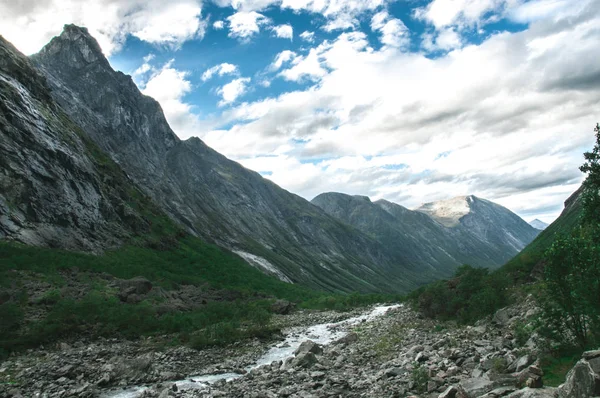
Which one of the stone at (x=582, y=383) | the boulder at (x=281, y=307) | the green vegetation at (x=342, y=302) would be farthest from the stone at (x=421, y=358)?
the green vegetation at (x=342, y=302)

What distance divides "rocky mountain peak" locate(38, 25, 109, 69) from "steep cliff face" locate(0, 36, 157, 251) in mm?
98472

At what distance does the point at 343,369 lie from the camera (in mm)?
27594

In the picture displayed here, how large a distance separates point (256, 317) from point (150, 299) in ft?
52.5

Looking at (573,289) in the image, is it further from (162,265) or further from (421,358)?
(162,265)

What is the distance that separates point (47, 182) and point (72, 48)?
15053 cm

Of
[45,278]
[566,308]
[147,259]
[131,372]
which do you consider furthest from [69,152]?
[566,308]

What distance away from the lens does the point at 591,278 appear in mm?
16359

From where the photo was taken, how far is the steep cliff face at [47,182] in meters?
70.1

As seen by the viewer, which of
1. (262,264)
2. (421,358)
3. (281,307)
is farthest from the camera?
(262,264)

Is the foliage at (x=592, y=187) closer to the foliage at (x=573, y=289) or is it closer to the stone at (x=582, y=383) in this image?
the foliage at (x=573, y=289)

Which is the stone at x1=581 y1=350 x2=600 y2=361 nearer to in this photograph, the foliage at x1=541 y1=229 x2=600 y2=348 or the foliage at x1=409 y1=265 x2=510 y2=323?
the foliage at x1=541 y1=229 x2=600 y2=348

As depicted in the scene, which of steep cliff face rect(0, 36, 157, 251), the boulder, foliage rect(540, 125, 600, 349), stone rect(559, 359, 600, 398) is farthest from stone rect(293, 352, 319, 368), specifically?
steep cliff face rect(0, 36, 157, 251)

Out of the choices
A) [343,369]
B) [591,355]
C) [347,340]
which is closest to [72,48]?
[347,340]

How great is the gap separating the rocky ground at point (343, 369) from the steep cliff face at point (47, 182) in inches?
1749
